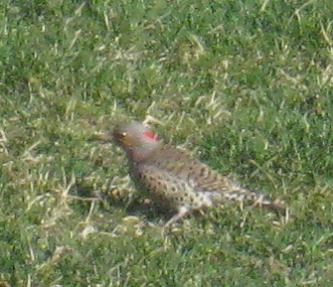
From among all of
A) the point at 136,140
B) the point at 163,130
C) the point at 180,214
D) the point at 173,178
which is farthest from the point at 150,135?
the point at 180,214

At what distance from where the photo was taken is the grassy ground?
927cm

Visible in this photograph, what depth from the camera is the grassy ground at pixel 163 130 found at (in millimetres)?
9266

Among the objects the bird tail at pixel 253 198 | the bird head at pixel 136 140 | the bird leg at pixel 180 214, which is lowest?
the bird leg at pixel 180 214

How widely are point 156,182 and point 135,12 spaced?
199 cm

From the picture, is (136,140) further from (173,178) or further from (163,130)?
(163,130)

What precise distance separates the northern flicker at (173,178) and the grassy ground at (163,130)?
0.35 feet

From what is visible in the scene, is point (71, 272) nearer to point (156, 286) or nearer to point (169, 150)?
point (156, 286)

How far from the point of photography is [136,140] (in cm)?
1009

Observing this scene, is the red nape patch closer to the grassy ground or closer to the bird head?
the bird head

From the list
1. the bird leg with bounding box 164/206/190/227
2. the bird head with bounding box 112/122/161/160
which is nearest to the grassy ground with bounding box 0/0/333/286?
the bird leg with bounding box 164/206/190/227

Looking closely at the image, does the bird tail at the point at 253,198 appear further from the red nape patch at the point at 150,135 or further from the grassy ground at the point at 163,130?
the red nape patch at the point at 150,135

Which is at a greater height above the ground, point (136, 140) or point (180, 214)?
point (136, 140)

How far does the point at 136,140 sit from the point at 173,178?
1.05 feet

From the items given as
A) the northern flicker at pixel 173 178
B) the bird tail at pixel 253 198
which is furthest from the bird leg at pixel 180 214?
the bird tail at pixel 253 198
